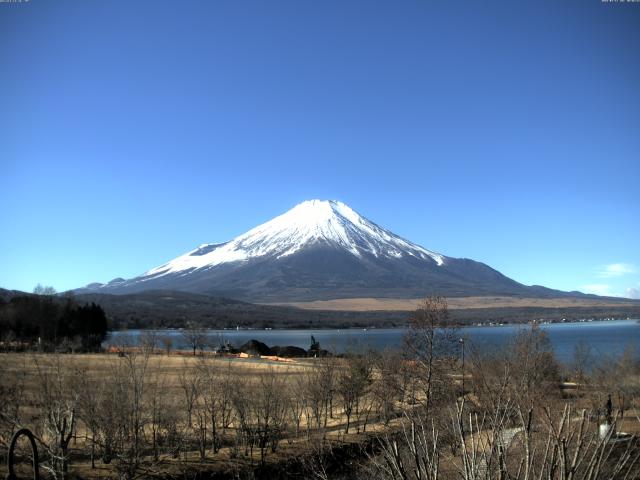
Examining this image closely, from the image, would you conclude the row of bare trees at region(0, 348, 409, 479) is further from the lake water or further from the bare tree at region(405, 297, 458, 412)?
the lake water

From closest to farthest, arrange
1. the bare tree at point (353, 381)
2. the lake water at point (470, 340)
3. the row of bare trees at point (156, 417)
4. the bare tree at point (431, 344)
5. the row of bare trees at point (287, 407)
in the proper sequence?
the row of bare trees at point (287, 407) → the row of bare trees at point (156, 417) → the bare tree at point (431, 344) → the bare tree at point (353, 381) → the lake water at point (470, 340)

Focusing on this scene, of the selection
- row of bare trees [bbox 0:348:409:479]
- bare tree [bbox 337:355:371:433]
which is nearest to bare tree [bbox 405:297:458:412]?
row of bare trees [bbox 0:348:409:479]

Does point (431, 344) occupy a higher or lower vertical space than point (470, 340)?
higher

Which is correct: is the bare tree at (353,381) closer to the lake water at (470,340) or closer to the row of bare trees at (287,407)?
the row of bare trees at (287,407)

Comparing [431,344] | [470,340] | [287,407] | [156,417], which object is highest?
[431,344]

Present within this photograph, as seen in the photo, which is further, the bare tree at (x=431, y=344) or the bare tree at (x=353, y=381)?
the bare tree at (x=353, y=381)

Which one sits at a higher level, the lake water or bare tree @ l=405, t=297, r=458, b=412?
bare tree @ l=405, t=297, r=458, b=412

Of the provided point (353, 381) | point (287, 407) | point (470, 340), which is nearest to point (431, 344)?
point (287, 407)

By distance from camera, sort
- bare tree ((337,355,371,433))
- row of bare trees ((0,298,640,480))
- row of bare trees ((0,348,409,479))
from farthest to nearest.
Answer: bare tree ((337,355,371,433)) → row of bare trees ((0,348,409,479)) → row of bare trees ((0,298,640,480))

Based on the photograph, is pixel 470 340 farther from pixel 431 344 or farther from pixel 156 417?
pixel 156 417

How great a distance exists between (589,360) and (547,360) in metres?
26.9

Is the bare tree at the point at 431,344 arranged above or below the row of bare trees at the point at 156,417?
above

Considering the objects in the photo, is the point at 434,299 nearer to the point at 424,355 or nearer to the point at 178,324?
the point at 424,355

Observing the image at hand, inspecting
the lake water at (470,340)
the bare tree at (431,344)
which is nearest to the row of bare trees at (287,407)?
the bare tree at (431,344)
